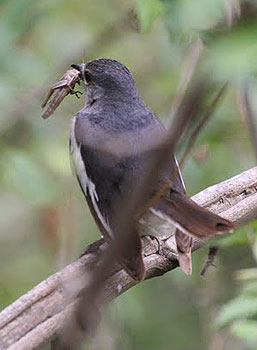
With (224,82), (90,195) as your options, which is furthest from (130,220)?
(90,195)

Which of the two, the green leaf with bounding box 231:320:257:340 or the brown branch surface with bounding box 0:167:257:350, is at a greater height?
the brown branch surface with bounding box 0:167:257:350

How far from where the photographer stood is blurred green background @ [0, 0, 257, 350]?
300cm

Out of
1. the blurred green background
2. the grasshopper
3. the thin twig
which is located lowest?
the blurred green background

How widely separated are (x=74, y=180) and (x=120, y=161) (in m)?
1.57

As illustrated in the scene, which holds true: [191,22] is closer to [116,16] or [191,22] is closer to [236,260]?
[116,16]

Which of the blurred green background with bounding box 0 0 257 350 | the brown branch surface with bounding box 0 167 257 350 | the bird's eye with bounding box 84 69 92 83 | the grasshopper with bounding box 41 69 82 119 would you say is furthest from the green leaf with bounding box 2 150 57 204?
the brown branch surface with bounding box 0 167 257 350

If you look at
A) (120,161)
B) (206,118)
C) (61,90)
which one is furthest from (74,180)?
(206,118)

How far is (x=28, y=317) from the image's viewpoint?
2.05m

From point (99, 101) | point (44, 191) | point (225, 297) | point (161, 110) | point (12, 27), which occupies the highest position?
point (12, 27)

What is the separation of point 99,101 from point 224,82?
6.98 feet

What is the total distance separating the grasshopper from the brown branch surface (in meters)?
0.60

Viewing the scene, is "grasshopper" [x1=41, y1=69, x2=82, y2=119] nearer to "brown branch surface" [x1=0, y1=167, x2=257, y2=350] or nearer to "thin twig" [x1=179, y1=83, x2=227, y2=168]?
"brown branch surface" [x1=0, y1=167, x2=257, y2=350]

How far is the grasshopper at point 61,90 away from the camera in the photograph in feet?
10.5

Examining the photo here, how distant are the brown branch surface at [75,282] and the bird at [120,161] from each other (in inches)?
3.9
